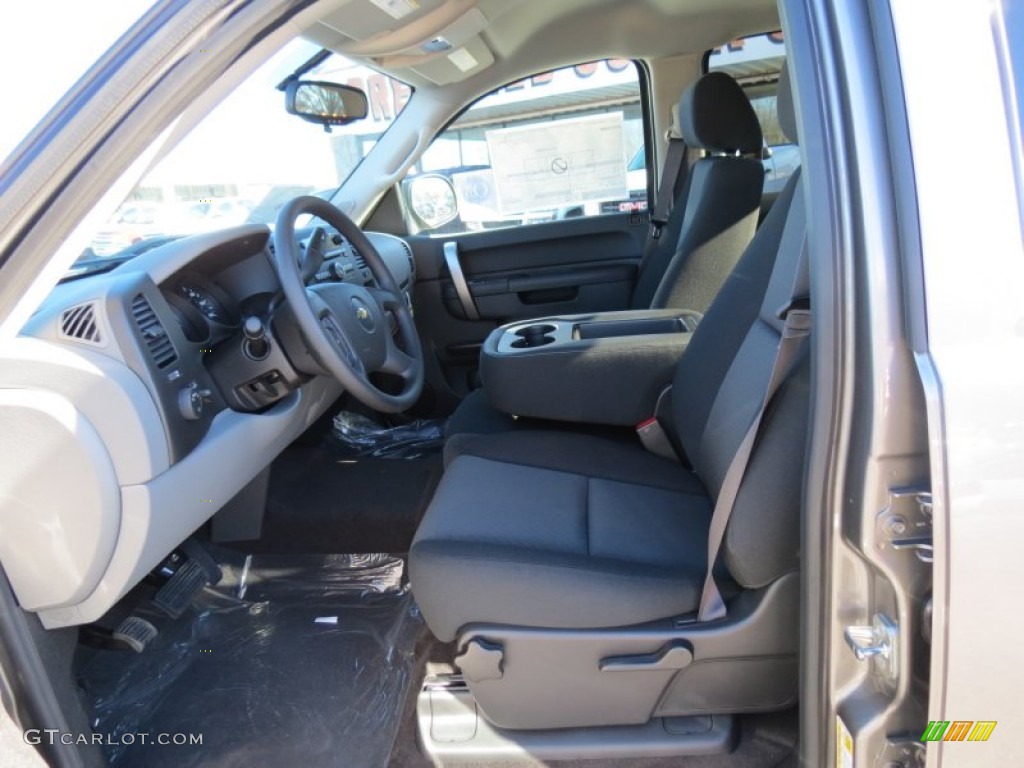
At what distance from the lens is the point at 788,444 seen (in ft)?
3.22

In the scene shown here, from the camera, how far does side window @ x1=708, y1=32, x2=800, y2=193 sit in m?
2.57

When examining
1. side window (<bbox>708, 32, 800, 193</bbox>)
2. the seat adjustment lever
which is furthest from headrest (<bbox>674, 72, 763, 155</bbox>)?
the seat adjustment lever

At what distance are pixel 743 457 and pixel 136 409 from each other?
0.96 m

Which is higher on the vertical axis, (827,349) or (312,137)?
(312,137)

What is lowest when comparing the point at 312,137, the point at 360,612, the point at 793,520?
the point at 360,612

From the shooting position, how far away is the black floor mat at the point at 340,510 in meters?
1.96

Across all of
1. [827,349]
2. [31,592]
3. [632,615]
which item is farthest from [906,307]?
[31,592]

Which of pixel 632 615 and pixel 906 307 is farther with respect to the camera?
pixel 632 615

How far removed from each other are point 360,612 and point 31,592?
2.60 ft

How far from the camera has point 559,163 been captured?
2762mm

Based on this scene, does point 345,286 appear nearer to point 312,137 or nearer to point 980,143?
point 312,137

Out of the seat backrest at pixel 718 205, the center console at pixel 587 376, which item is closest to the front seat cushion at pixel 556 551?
the center console at pixel 587 376

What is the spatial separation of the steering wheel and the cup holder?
285 millimetres

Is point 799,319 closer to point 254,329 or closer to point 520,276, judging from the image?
point 254,329
